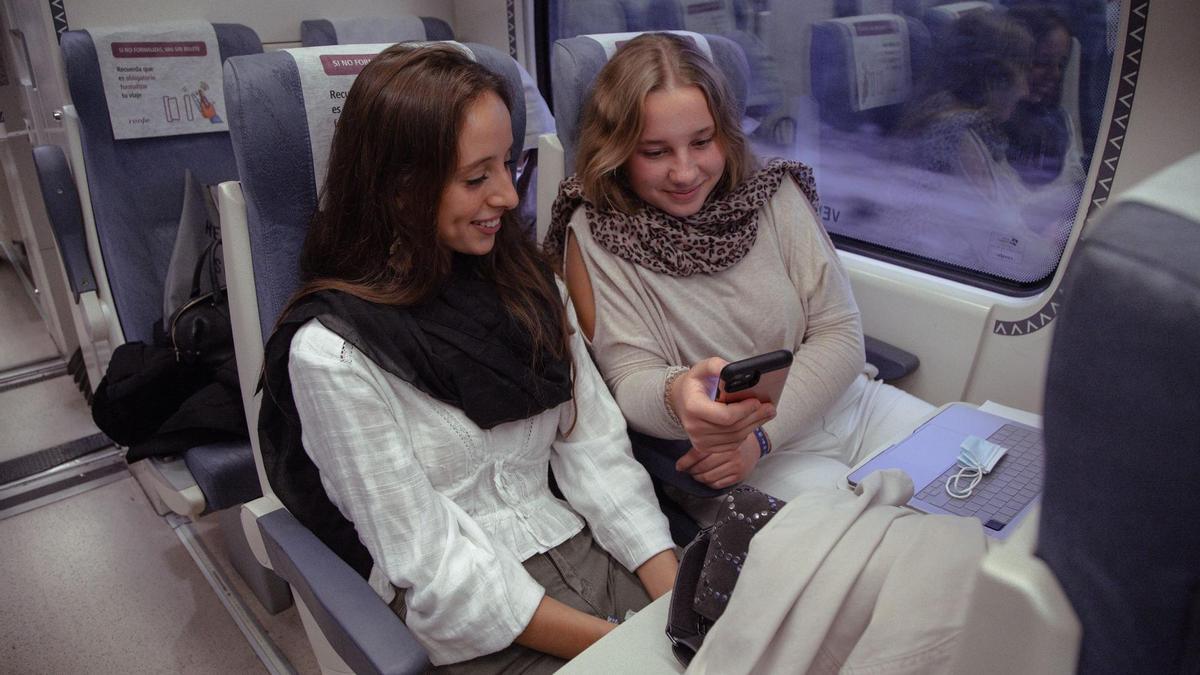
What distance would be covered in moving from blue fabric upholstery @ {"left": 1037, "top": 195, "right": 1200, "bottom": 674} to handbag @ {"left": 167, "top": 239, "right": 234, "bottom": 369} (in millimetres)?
1936

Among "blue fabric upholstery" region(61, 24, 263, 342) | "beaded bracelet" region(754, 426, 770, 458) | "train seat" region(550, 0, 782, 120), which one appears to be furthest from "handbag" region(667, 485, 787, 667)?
"blue fabric upholstery" region(61, 24, 263, 342)

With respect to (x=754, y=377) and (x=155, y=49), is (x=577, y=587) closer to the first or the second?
(x=754, y=377)

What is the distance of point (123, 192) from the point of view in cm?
227

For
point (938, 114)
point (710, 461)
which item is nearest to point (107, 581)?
point (710, 461)

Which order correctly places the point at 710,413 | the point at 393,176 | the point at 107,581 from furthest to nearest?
the point at 107,581, the point at 710,413, the point at 393,176

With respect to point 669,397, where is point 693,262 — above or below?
above

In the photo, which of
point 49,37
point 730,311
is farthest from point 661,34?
point 49,37

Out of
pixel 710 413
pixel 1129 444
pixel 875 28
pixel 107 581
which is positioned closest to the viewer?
pixel 1129 444

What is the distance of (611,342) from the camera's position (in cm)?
165

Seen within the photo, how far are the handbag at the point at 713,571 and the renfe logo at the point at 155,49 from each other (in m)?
2.12

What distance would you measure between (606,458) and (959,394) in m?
1.03

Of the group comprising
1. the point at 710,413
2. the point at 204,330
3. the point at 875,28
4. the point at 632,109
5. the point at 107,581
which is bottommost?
the point at 107,581

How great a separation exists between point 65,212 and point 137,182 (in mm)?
206

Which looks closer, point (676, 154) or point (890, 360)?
point (676, 154)
